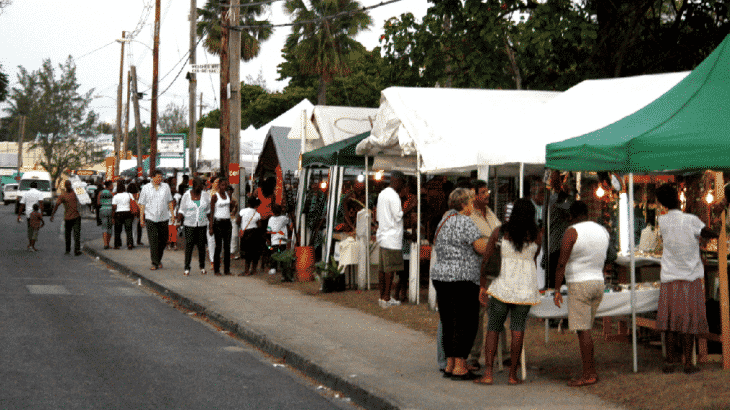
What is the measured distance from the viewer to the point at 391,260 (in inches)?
515

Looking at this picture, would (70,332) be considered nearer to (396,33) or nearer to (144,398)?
(144,398)

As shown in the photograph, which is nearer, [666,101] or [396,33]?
[666,101]

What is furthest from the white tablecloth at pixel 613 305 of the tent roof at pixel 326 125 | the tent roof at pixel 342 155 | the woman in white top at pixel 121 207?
the woman in white top at pixel 121 207

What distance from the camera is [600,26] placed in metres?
18.5

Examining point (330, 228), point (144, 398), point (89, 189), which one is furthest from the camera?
point (89, 189)

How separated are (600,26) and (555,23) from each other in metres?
2.51

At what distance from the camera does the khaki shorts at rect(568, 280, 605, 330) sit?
313 inches

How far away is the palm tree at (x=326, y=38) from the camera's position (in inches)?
1725

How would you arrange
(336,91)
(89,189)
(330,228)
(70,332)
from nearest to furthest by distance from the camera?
(70,332)
(330,228)
(89,189)
(336,91)

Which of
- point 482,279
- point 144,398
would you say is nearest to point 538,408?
point 482,279

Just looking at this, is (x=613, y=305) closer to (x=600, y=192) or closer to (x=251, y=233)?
(x=600, y=192)

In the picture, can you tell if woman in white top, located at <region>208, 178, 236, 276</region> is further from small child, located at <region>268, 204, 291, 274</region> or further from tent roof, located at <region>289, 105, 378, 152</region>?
tent roof, located at <region>289, 105, 378, 152</region>

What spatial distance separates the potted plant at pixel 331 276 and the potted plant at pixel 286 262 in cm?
148

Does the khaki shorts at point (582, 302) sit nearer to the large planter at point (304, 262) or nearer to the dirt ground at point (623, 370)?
the dirt ground at point (623, 370)
